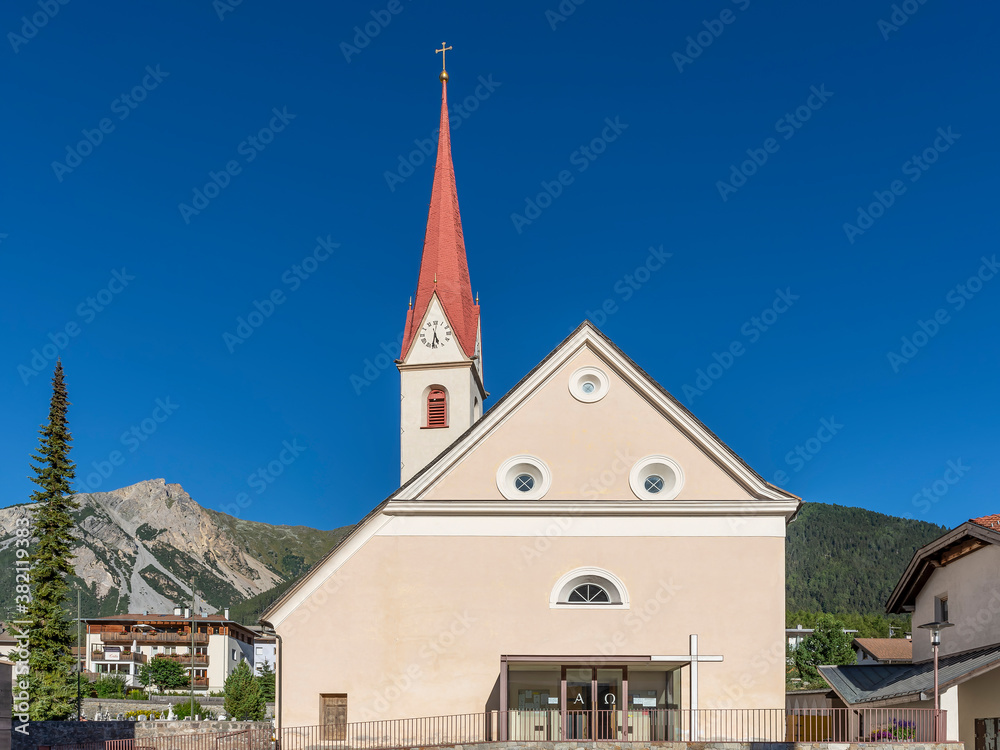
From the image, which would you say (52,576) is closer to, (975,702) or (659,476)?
(659,476)

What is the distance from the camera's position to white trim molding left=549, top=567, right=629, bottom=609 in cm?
2453

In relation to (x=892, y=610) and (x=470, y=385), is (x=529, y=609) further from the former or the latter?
(x=470, y=385)

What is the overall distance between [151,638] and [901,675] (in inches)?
3438

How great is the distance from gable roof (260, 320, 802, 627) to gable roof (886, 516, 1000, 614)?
4.23m

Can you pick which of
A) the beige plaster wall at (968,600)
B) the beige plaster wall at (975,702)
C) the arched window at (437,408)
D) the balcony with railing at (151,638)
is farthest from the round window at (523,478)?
the balcony with railing at (151,638)

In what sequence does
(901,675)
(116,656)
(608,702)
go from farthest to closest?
(116,656)
(901,675)
(608,702)

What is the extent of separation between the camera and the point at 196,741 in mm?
33219

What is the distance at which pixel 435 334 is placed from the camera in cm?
4181

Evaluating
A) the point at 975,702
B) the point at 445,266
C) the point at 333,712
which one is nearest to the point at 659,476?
the point at 975,702

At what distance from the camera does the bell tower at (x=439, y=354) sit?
4056 cm

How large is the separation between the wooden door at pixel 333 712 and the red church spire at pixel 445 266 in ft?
63.0

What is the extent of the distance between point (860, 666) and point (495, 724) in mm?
11312

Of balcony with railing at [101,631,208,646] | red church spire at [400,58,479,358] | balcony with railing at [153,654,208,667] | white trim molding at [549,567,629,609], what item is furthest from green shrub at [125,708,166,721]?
balcony with railing at [101,631,208,646]

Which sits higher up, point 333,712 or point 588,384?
point 588,384
